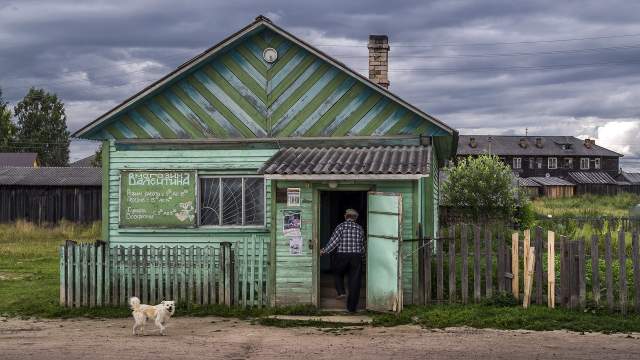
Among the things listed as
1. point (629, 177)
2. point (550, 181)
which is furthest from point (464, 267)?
point (629, 177)

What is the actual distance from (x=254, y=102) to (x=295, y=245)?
2919mm

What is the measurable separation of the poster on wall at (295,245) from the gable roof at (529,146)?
79542mm

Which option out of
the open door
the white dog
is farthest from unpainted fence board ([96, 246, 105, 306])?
the open door

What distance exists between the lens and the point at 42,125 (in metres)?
71.5

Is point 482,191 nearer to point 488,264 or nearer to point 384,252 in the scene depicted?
point 488,264

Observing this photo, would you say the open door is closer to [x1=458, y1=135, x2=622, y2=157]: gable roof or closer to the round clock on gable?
the round clock on gable

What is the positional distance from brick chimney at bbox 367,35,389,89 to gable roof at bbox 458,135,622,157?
75.2m

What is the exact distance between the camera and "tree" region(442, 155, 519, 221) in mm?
36562

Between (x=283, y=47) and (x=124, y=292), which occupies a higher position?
(x=283, y=47)

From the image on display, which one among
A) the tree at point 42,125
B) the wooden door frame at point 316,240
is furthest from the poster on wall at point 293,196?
the tree at point 42,125

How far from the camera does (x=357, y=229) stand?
13719mm

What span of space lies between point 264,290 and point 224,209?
1.76 metres

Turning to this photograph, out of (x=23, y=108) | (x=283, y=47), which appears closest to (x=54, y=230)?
(x=283, y=47)

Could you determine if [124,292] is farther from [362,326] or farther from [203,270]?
[362,326]
